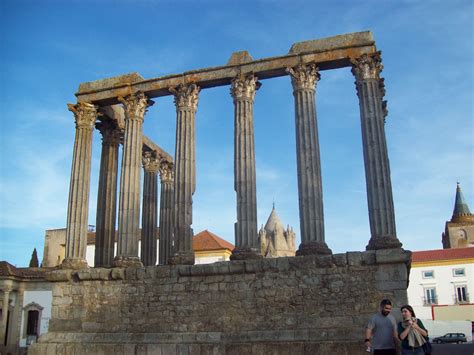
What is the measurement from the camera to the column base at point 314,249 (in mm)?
15156

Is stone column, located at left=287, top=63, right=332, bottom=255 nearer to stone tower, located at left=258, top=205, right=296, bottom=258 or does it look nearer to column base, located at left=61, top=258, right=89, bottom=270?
column base, located at left=61, top=258, right=89, bottom=270

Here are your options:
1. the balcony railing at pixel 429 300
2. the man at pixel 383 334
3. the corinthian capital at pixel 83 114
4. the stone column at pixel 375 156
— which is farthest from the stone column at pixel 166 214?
the balcony railing at pixel 429 300

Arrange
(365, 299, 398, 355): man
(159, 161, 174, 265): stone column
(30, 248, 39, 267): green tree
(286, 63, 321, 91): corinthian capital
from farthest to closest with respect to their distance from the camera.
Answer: (30, 248, 39, 267): green tree → (159, 161, 174, 265): stone column → (286, 63, 321, 91): corinthian capital → (365, 299, 398, 355): man

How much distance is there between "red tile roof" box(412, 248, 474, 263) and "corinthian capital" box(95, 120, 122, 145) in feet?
122

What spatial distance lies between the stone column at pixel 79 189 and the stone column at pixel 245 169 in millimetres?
5715

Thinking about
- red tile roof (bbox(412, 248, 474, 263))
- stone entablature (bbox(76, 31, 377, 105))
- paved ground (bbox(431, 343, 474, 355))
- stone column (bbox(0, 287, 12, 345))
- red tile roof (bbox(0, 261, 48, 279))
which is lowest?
paved ground (bbox(431, 343, 474, 355))

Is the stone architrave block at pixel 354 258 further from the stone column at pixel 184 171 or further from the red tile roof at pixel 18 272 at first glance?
the red tile roof at pixel 18 272

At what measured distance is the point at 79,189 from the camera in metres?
18.5

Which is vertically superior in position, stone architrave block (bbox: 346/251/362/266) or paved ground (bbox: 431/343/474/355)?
stone architrave block (bbox: 346/251/362/266)

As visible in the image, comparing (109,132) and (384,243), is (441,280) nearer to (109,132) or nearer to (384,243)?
(384,243)

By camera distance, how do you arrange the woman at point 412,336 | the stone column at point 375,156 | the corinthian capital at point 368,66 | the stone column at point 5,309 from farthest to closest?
1. the stone column at point 5,309
2. the corinthian capital at point 368,66
3. the stone column at point 375,156
4. the woman at point 412,336

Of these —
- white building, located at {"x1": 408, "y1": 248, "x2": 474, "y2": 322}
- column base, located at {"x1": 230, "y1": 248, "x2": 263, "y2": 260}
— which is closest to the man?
column base, located at {"x1": 230, "y1": 248, "x2": 263, "y2": 260}

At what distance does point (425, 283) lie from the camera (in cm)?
4784

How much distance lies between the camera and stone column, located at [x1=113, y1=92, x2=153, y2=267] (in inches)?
683
